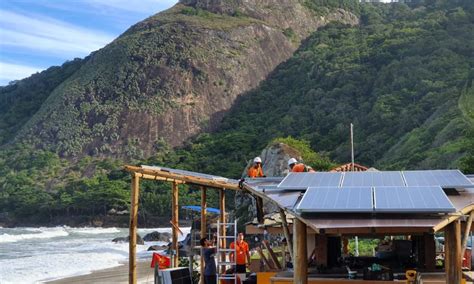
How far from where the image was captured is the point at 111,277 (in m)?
28.4

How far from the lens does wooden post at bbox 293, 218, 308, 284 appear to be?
910 centimetres

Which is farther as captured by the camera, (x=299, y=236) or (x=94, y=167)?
(x=94, y=167)

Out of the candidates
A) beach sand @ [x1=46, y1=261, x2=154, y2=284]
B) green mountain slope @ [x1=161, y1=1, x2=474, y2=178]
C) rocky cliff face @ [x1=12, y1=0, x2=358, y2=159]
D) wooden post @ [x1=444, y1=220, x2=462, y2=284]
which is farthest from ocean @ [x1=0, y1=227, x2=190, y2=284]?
rocky cliff face @ [x1=12, y1=0, x2=358, y2=159]

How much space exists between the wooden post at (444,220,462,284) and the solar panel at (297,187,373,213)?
1072mm

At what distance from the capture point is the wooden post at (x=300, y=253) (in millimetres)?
9102

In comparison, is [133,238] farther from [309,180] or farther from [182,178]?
[309,180]

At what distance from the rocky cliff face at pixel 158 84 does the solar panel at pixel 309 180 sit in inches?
3748

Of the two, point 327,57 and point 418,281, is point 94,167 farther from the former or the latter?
point 418,281

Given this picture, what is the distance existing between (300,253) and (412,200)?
64.4 inches

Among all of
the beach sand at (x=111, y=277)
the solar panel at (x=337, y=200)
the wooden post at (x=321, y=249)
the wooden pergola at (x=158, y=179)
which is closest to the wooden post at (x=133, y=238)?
the wooden pergola at (x=158, y=179)

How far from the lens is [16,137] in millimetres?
118500

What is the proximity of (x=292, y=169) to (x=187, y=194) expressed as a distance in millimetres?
65561

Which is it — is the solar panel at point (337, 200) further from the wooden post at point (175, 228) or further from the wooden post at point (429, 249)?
the wooden post at point (175, 228)

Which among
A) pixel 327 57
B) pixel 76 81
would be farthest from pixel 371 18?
pixel 76 81
